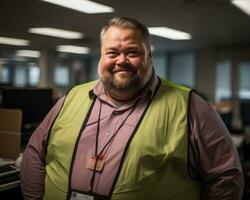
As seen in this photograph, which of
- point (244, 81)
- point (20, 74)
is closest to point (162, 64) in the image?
point (244, 81)

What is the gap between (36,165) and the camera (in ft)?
5.49

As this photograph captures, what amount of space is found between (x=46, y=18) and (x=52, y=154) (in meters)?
3.87

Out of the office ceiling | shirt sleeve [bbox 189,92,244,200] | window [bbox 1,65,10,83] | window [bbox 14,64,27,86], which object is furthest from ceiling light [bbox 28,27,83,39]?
window [bbox 14,64,27,86]

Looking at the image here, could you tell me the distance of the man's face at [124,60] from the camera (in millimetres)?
1468

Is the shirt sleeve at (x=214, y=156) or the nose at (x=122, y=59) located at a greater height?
the nose at (x=122, y=59)

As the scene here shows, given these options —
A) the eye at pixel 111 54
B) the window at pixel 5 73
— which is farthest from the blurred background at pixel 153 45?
the eye at pixel 111 54

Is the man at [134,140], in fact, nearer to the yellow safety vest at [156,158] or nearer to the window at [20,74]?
the yellow safety vest at [156,158]

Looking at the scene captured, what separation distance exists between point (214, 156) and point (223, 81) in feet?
25.5

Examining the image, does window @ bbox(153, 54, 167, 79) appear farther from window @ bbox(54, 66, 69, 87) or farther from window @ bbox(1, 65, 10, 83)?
window @ bbox(1, 65, 10, 83)

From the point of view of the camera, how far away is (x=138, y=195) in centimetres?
137

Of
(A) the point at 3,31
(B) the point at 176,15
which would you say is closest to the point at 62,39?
(A) the point at 3,31

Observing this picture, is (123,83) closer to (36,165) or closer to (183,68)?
(36,165)

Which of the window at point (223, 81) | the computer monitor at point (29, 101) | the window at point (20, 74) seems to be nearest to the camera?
the computer monitor at point (29, 101)

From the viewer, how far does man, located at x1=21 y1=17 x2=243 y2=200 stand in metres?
1.38
